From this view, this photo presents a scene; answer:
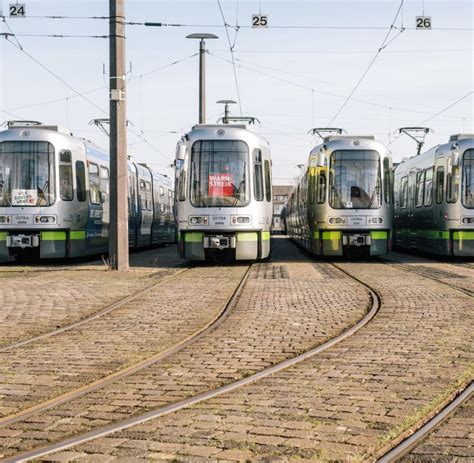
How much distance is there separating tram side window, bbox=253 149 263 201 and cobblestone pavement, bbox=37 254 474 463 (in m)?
11.1

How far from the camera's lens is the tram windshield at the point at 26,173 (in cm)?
1895

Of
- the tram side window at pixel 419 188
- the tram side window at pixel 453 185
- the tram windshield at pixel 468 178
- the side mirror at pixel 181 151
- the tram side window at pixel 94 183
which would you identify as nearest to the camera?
the side mirror at pixel 181 151

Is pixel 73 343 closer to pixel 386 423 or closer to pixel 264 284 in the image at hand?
pixel 386 423

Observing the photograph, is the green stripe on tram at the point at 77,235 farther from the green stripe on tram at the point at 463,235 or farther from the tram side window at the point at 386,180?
the green stripe on tram at the point at 463,235

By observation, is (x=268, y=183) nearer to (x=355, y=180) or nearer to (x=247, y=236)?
(x=247, y=236)

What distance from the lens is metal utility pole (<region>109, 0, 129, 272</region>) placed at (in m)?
17.0

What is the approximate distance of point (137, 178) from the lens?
30.0 m

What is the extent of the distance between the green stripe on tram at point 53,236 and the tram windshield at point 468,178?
10.1m

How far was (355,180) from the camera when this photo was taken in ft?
68.6

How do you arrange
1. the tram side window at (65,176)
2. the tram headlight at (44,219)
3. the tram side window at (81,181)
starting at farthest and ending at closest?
the tram side window at (81,181) → the tram side window at (65,176) → the tram headlight at (44,219)

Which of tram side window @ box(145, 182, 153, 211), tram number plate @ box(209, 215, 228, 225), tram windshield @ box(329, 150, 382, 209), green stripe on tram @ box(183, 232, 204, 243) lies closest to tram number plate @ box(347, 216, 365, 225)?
tram windshield @ box(329, 150, 382, 209)

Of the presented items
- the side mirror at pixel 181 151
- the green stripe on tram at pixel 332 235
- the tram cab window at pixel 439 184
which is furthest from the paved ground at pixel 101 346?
the tram cab window at pixel 439 184

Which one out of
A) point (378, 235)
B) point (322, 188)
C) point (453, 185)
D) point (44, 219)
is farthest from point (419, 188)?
point (44, 219)

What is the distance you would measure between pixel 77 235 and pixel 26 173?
6.93 ft
